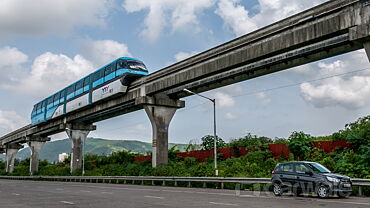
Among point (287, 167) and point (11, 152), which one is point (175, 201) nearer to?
point (287, 167)

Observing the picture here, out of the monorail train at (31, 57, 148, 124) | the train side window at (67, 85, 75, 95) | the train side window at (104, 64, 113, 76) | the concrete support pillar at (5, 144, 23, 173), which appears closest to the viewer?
the monorail train at (31, 57, 148, 124)

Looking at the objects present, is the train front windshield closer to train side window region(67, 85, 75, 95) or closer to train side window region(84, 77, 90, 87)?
train side window region(84, 77, 90, 87)

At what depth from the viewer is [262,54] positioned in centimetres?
2256

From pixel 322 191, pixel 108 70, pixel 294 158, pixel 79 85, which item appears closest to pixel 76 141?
pixel 79 85

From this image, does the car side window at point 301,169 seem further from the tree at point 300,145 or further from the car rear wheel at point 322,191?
the tree at point 300,145

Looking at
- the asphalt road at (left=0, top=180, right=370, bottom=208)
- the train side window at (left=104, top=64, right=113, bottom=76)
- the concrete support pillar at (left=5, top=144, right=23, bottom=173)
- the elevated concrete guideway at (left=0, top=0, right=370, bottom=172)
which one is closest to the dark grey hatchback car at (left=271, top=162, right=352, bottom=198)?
the asphalt road at (left=0, top=180, right=370, bottom=208)

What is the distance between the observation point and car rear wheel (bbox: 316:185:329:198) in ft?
48.8

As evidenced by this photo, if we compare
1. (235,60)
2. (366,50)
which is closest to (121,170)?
(235,60)

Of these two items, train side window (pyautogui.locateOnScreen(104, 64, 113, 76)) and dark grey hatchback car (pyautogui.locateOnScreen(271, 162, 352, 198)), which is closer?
dark grey hatchback car (pyautogui.locateOnScreen(271, 162, 352, 198))

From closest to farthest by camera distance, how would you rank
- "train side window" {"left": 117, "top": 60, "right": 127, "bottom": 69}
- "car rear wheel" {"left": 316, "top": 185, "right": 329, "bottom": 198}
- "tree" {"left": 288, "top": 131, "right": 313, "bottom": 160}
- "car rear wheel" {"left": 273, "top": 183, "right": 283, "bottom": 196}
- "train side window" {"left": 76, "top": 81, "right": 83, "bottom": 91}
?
1. "car rear wheel" {"left": 316, "top": 185, "right": 329, "bottom": 198}
2. "car rear wheel" {"left": 273, "top": 183, "right": 283, "bottom": 196}
3. "tree" {"left": 288, "top": 131, "right": 313, "bottom": 160}
4. "train side window" {"left": 117, "top": 60, "right": 127, "bottom": 69}
5. "train side window" {"left": 76, "top": 81, "right": 83, "bottom": 91}

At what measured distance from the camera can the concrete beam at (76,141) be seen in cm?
5356

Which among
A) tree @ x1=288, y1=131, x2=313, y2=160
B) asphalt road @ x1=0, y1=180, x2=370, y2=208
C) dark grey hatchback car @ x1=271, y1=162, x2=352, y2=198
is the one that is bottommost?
asphalt road @ x1=0, y1=180, x2=370, y2=208

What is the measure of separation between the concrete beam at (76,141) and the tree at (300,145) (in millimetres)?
32860

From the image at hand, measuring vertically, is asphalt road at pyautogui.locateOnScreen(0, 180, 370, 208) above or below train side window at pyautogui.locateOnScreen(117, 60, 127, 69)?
below
